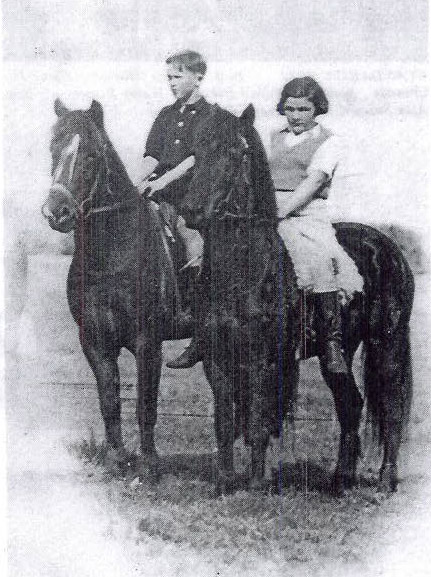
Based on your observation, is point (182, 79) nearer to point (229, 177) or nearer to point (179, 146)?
point (179, 146)

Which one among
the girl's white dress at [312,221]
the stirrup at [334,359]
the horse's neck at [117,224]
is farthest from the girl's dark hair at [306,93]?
the stirrup at [334,359]

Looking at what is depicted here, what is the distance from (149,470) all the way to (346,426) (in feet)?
3.99

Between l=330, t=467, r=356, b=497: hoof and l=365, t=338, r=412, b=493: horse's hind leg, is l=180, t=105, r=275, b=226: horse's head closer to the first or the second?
l=365, t=338, r=412, b=493: horse's hind leg

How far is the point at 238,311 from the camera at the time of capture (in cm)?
644

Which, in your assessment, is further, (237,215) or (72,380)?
(72,380)

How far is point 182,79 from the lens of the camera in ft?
21.7

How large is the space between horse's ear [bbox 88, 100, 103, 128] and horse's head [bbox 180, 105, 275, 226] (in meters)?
0.66

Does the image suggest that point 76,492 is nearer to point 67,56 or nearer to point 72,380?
point 72,380

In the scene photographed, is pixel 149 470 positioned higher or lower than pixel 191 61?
lower

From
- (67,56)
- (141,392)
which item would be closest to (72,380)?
(141,392)

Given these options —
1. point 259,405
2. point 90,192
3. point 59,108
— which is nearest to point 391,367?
point 259,405

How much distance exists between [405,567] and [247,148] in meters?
2.69

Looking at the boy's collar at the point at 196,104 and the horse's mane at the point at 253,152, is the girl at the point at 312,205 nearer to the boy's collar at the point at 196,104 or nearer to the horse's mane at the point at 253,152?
the horse's mane at the point at 253,152

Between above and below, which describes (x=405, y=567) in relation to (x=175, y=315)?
below
